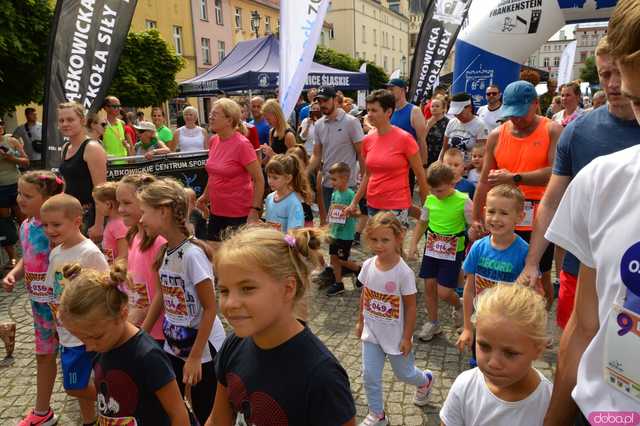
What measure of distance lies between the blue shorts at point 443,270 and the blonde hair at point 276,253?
233cm

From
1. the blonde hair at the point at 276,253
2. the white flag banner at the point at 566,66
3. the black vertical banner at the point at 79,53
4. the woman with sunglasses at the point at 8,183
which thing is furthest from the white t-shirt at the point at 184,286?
the white flag banner at the point at 566,66

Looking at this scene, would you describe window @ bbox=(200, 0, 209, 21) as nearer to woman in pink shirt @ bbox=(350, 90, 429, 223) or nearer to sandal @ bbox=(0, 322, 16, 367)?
woman in pink shirt @ bbox=(350, 90, 429, 223)

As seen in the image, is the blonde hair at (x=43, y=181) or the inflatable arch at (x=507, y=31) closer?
the blonde hair at (x=43, y=181)

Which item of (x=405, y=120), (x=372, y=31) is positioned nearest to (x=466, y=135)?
(x=405, y=120)

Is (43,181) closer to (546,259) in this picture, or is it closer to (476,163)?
(546,259)

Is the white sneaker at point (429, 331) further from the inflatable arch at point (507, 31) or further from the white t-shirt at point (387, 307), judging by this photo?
the inflatable arch at point (507, 31)

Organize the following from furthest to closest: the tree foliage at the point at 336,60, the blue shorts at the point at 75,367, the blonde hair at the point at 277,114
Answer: the tree foliage at the point at 336,60 → the blonde hair at the point at 277,114 → the blue shorts at the point at 75,367

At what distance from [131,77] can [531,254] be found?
21768 mm

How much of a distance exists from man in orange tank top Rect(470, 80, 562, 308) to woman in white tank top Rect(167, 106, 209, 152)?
5335 millimetres

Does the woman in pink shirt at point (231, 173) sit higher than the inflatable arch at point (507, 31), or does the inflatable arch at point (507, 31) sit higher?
the inflatable arch at point (507, 31)

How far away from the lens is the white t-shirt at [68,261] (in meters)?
2.77

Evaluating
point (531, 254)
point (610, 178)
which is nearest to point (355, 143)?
point (531, 254)

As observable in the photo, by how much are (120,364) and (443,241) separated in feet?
8.73

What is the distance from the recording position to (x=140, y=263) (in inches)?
111
